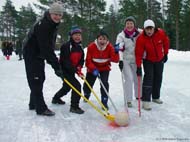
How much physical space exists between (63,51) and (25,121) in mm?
1491

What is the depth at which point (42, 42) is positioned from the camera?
5.78m

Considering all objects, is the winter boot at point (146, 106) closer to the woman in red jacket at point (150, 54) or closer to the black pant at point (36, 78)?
the woman in red jacket at point (150, 54)

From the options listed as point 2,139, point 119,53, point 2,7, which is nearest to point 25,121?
point 2,139

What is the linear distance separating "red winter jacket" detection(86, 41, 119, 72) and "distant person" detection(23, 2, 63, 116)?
899 mm

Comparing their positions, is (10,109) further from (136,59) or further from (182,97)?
(182,97)

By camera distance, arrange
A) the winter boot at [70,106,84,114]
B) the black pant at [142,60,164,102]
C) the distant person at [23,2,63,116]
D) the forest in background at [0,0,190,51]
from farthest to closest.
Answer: the forest in background at [0,0,190,51] < the black pant at [142,60,164,102] < the winter boot at [70,106,84,114] < the distant person at [23,2,63,116]

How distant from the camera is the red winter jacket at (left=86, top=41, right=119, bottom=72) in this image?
667 cm

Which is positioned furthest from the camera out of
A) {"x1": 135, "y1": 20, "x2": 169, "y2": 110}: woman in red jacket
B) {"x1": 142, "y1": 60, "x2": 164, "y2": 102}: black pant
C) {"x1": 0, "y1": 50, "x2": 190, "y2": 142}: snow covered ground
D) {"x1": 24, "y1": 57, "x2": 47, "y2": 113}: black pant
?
{"x1": 142, "y1": 60, "x2": 164, "y2": 102}: black pant

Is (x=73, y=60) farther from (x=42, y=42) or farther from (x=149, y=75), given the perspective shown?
(x=149, y=75)

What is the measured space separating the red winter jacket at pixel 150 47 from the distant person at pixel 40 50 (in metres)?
1.62

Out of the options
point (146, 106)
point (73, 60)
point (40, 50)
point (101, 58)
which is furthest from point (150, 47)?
point (40, 50)

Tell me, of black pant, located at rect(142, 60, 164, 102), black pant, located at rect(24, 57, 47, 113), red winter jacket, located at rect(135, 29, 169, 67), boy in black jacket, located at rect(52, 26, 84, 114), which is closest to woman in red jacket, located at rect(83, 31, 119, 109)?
boy in black jacket, located at rect(52, 26, 84, 114)

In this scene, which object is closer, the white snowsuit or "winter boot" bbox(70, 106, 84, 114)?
"winter boot" bbox(70, 106, 84, 114)

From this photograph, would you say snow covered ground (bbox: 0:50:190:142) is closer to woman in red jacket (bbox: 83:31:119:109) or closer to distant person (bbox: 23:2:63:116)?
distant person (bbox: 23:2:63:116)
